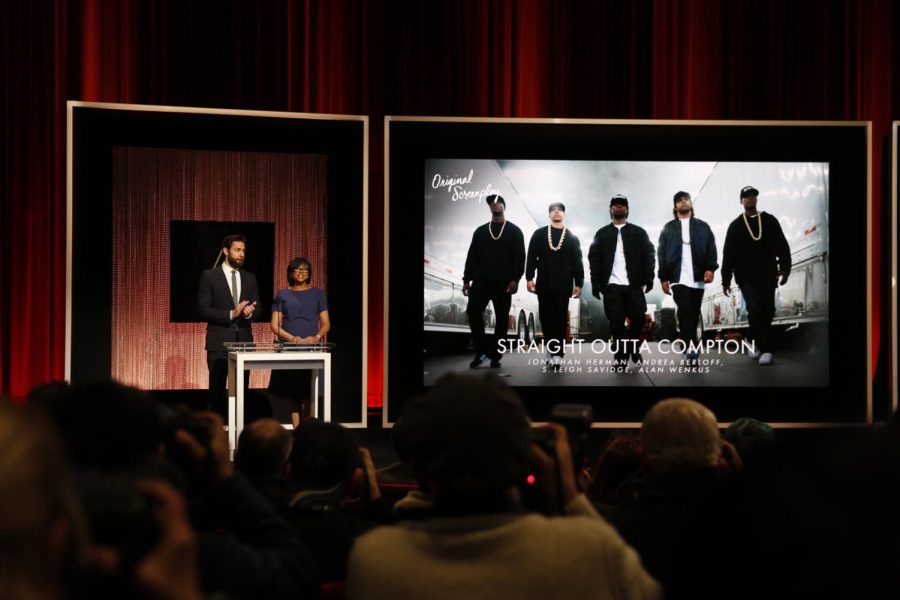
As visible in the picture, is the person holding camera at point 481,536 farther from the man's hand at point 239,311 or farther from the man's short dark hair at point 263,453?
the man's hand at point 239,311

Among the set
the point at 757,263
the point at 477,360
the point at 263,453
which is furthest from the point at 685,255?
the point at 263,453

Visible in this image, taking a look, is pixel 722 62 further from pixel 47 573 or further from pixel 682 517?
pixel 47 573

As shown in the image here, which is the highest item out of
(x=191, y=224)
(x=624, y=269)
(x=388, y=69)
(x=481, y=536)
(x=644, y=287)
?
(x=388, y=69)

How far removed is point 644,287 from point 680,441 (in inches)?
164

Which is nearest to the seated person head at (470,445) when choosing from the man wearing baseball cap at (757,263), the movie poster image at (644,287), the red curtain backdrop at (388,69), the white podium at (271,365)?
the white podium at (271,365)

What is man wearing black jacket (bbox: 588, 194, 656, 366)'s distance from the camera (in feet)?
18.9

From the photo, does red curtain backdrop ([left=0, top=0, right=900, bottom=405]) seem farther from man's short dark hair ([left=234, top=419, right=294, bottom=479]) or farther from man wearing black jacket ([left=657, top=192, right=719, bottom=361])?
man's short dark hair ([left=234, top=419, right=294, bottom=479])

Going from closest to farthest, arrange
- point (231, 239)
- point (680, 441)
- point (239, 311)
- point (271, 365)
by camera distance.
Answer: point (680, 441), point (271, 365), point (239, 311), point (231, 239)

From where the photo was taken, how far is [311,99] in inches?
271

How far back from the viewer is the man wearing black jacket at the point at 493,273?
5.71 m

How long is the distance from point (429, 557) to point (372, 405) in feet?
19.2

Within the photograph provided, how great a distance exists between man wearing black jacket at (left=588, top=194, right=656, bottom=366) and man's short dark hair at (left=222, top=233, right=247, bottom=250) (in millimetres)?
2203

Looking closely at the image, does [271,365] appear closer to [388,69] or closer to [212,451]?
[388,69]

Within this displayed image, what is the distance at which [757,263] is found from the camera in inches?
228
